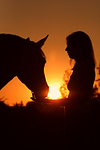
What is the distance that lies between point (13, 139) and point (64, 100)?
21.4ft

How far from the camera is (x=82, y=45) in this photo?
3.26 m

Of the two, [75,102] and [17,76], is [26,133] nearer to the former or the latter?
[17,76]

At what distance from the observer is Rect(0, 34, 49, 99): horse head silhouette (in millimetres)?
3332

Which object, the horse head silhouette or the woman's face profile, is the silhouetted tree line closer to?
the horse head silhouette

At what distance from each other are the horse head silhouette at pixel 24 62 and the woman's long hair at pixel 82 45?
0.54 metres

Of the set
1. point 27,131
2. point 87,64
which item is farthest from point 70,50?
point 27,131

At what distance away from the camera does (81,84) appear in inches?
117

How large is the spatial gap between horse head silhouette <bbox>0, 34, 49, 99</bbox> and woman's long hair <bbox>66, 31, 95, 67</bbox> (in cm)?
54

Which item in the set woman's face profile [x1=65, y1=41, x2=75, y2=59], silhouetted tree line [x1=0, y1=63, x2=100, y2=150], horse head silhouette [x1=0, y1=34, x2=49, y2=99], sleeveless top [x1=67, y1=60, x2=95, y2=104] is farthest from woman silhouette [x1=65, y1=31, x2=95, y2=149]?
silhouetted tree line [x1=0, y1=63, x2=100, y2=150]

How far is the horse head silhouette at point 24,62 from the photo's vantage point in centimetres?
333

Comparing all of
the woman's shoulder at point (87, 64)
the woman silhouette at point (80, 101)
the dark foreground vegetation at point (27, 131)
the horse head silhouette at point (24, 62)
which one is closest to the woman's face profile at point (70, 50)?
the woman silhouette at point (80, 101)

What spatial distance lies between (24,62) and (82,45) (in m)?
0.94

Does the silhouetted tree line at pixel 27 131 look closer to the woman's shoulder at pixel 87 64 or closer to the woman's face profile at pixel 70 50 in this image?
the woman's face profile at pixel 70 50

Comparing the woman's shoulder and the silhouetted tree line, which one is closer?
the woman's shoulder
